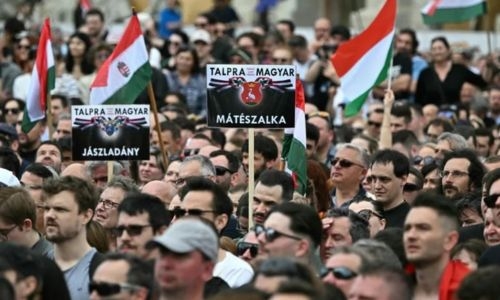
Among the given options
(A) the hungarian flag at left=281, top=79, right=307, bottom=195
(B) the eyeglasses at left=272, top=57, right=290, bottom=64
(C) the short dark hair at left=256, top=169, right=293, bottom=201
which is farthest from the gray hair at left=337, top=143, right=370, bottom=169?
(B) the eyeglasses at left=272, top=57, right=290, bottom=64

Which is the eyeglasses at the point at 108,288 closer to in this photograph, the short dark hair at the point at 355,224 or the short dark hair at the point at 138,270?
the short dark hair at the point at 138,270

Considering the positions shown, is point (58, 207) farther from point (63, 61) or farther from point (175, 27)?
point (175, 27)

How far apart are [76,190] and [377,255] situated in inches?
122

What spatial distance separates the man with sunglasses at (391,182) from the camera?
1697 centimetres

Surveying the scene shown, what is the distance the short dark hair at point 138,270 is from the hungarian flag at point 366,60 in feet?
31.7

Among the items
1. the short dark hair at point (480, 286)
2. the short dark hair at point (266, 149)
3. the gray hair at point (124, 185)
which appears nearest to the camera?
the short dark hair at point (480, 286)

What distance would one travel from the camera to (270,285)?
36.2ft

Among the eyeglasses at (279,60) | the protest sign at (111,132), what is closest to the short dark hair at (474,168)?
the protest sign at (111,132)

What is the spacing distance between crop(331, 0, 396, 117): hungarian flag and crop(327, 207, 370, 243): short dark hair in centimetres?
663

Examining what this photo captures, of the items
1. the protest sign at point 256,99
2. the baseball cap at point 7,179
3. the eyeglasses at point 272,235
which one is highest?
the protest sign at point 256,99

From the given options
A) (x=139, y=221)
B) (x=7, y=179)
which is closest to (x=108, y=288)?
(x=139, y=221)

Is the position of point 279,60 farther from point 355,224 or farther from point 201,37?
point 355,224

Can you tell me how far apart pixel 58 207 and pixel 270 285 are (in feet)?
11.6

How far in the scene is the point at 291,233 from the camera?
12.8 m
